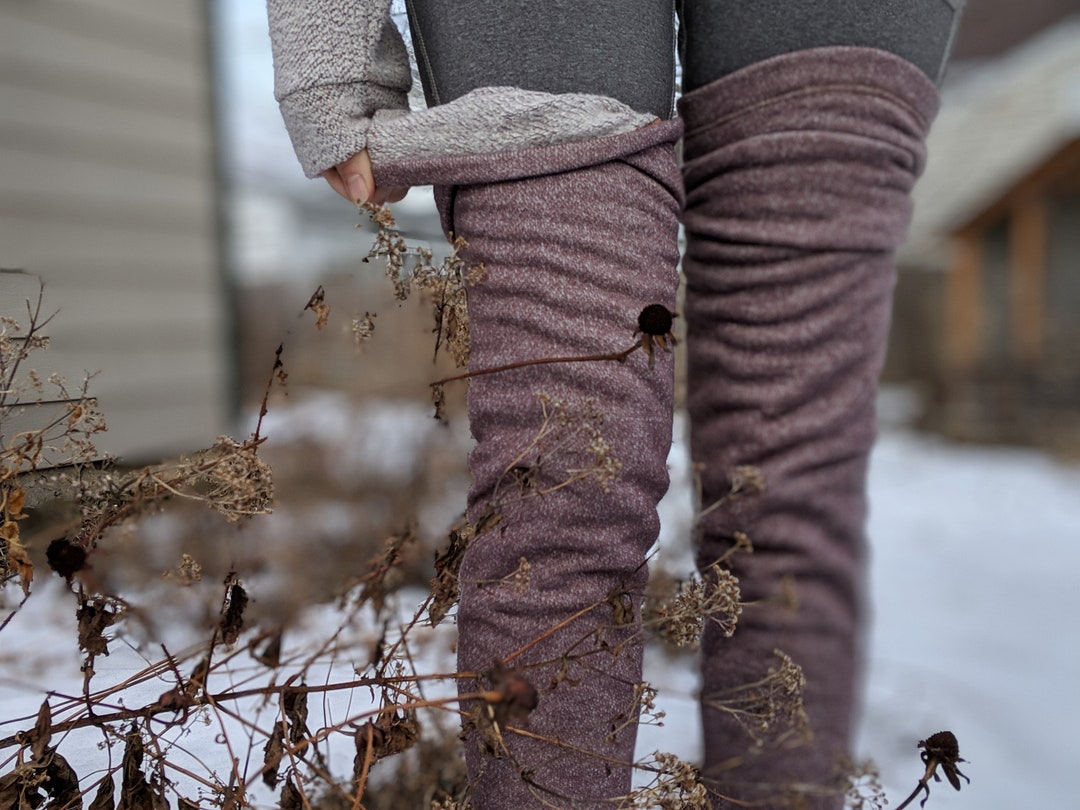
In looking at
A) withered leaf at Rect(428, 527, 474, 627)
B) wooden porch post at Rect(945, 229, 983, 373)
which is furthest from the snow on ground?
wooden porch post at Rect(945, 229, 983, 373)

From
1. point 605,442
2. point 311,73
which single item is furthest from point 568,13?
point 605,442

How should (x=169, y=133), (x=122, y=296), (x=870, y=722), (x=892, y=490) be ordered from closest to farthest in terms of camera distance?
(x=870, y=722)
(x=122, y=296)
(x=169, y=133)
(x=892, y=490)

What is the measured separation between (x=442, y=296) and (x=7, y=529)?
0.39m

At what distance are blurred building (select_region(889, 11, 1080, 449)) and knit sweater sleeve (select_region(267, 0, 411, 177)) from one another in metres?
4.94

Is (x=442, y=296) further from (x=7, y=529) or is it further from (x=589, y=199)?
(x=7, y=529)

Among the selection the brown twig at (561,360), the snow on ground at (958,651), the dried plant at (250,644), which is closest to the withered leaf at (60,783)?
the dried plant at (250,644)

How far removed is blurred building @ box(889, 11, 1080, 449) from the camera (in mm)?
5266

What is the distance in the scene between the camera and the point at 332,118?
30.0 inches

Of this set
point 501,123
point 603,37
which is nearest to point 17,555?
point 501,123

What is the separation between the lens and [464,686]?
2.58ft

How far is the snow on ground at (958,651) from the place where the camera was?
124cm

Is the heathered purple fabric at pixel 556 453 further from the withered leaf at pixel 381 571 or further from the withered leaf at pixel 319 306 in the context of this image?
the withered leaf at pixel 381 571

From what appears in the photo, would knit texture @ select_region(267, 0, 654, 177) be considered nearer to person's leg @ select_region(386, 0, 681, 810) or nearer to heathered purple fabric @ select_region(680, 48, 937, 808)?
person's leg @ select_region(386, 0, 681, 810)

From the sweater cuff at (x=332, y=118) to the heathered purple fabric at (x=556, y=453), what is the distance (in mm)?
39
